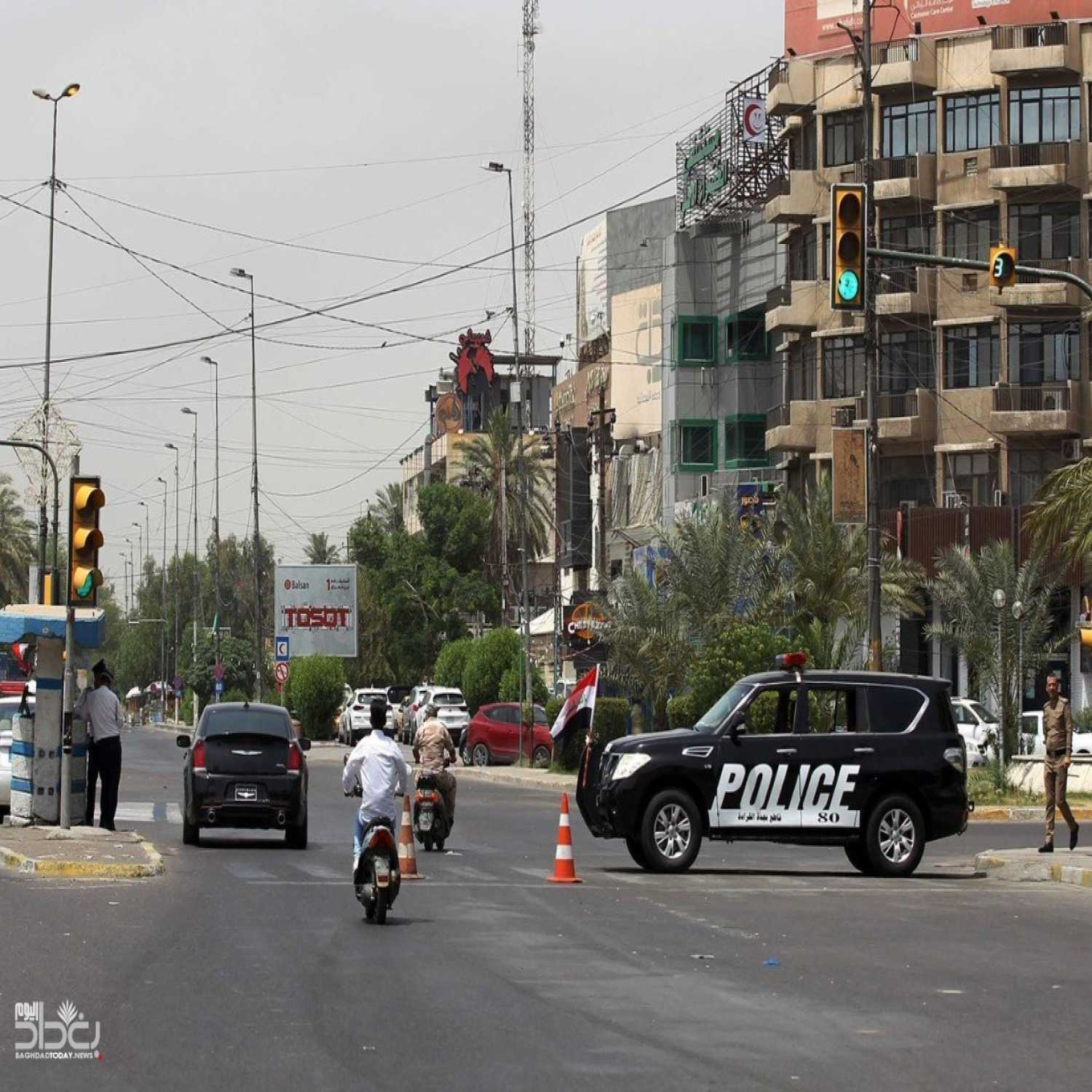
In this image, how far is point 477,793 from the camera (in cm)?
4084

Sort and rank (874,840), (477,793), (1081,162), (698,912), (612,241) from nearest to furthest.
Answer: (698,912) < (874,840) < (477,793) < (1081,162) < (612,241)

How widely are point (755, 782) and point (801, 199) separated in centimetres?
4226

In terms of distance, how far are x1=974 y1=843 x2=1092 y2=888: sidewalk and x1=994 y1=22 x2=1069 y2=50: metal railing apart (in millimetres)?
38368

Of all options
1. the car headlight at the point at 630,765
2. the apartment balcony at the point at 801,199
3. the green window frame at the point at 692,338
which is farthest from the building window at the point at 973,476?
the car headlight at the point at 630,765

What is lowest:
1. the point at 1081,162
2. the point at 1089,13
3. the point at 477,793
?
the point at 477,793

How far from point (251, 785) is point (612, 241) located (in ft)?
202

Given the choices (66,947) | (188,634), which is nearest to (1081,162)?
(66,947)

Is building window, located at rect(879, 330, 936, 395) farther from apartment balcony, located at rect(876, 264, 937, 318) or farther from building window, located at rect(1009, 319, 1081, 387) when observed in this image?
building window, located at rect(1009, 319, 1081, 387)

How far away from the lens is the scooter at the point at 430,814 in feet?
80.8

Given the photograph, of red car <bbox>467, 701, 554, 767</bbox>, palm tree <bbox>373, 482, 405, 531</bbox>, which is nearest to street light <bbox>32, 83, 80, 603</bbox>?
red car <bbox>467, 701, 554, 767</bbox>

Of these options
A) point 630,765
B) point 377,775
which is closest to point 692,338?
point 630,765

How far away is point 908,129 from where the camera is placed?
60062 millimetres

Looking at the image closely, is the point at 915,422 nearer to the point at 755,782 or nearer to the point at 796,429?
the point at 796,429

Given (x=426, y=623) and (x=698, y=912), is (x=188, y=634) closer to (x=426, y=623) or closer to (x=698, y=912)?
(x=426, y=623)
